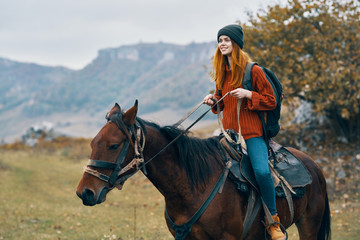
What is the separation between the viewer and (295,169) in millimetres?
4531

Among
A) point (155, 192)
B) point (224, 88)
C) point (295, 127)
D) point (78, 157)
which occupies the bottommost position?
point (78, 157)

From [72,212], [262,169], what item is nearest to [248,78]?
[262,169]

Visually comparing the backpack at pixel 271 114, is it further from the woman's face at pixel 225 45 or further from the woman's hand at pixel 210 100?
the woman's hand at pixel 210 100

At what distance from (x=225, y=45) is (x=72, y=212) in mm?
9087

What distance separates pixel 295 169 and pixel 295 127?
12.1 meters

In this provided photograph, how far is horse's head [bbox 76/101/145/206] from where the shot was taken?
125 inches

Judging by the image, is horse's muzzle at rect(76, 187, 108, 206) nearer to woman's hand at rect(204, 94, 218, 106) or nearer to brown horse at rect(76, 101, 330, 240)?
brown horse at rect(76, 101, 330, 240)

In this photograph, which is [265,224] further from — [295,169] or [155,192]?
[155,192]

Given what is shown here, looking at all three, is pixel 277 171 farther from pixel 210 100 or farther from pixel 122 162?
pixel 122 162

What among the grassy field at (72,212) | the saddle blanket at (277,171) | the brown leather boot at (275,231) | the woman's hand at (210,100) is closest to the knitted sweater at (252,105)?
the woman's hand at (210,100)

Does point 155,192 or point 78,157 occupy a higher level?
point 155,192

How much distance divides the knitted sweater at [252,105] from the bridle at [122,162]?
1.15m

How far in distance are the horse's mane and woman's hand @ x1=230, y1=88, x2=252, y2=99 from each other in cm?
66

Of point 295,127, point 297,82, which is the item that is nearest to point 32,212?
point 297,82
